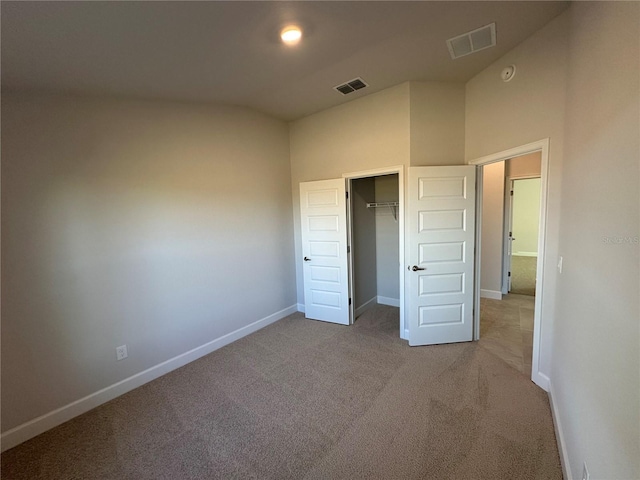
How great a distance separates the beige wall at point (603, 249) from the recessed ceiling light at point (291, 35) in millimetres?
1694

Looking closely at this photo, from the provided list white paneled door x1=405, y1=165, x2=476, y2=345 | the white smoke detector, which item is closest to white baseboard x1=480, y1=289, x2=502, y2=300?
white paneled door x1=405, y1=165, x2=476, y2=345

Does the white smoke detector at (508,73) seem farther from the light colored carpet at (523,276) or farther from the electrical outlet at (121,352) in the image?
the electrical outlet at (121,352)

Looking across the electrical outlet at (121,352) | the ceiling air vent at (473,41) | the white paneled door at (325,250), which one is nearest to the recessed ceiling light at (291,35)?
the ceiling air vent at (473,41)

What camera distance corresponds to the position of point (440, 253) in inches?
118

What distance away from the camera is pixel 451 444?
5.86ft

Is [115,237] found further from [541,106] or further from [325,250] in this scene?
[541,106]

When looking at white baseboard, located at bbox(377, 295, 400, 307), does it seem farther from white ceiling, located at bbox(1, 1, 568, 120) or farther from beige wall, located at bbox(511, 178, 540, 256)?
beige wall, located at bbox(511, 178, 540, 256)

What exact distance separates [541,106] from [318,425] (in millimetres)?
3136

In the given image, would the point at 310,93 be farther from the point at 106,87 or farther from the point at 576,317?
the point at 576,317

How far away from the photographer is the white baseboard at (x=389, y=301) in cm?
449

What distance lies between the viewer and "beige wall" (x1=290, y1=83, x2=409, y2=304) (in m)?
3.07

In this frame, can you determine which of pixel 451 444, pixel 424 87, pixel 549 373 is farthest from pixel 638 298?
pixel 424 87

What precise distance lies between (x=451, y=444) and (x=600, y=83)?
2.26 m

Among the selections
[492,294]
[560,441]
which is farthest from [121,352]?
[492,294]
